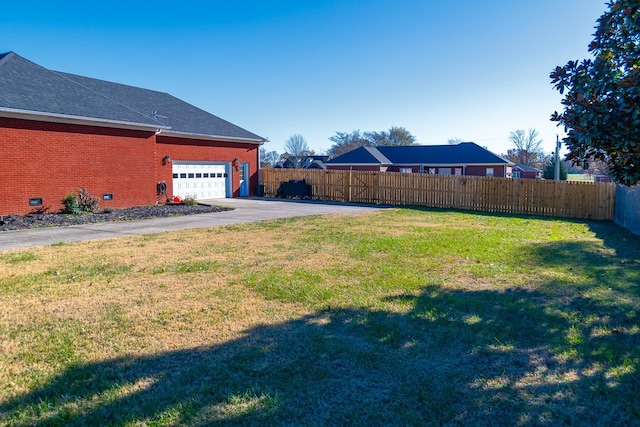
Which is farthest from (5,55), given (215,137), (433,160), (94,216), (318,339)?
(433,160)

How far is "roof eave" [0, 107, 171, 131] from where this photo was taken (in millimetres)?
13633

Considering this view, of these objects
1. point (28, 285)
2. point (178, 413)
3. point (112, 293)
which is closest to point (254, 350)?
point (178, 413)

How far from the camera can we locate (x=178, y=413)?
2.96 meters

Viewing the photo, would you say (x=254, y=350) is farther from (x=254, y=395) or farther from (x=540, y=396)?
(x=540, y=396)

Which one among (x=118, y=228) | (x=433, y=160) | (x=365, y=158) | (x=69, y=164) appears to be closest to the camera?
(x=118, y=228)

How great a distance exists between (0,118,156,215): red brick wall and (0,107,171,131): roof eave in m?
0.16

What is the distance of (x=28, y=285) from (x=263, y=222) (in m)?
8.13

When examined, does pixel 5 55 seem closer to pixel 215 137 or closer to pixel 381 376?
pixel 215 137

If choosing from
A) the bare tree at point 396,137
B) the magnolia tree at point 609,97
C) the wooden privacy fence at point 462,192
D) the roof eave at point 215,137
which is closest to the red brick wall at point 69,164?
A: the roof eave at point 215,137

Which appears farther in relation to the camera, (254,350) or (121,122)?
(121,122)

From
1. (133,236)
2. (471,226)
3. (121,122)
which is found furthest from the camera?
(121,122)

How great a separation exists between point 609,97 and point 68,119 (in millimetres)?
16130

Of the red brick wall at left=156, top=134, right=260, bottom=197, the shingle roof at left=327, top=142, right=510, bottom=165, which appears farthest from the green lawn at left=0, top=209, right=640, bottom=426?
the shingle roof at left=327, top=142, right=510, bottom=165

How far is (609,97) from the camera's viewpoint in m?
4.32
